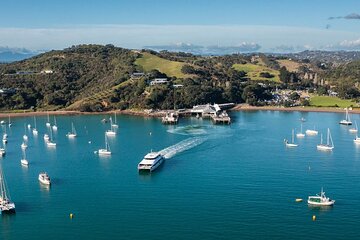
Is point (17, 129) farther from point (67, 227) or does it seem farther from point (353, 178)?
point (353, 178)

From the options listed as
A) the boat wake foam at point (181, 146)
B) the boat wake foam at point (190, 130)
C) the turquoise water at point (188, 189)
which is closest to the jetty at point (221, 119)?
the boat wake foam at point (190, 130)

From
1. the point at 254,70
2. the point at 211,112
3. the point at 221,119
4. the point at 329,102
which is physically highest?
the point at 254,70

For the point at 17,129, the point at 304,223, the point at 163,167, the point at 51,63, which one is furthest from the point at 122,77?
the point at 304,223

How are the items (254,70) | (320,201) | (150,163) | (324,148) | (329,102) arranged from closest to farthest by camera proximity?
(320,201) < (150,163) < (324,148) < (329,102) < (254,70)

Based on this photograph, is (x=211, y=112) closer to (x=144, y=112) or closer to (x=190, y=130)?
(x=144, y=112)

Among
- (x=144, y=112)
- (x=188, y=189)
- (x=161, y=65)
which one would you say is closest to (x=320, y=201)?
(x=188, y=189)

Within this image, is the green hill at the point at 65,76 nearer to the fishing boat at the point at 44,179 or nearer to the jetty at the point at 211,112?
the jetty at the point at 211,112

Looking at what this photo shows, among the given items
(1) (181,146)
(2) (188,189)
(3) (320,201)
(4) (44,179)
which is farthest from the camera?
(1) (181,146)
